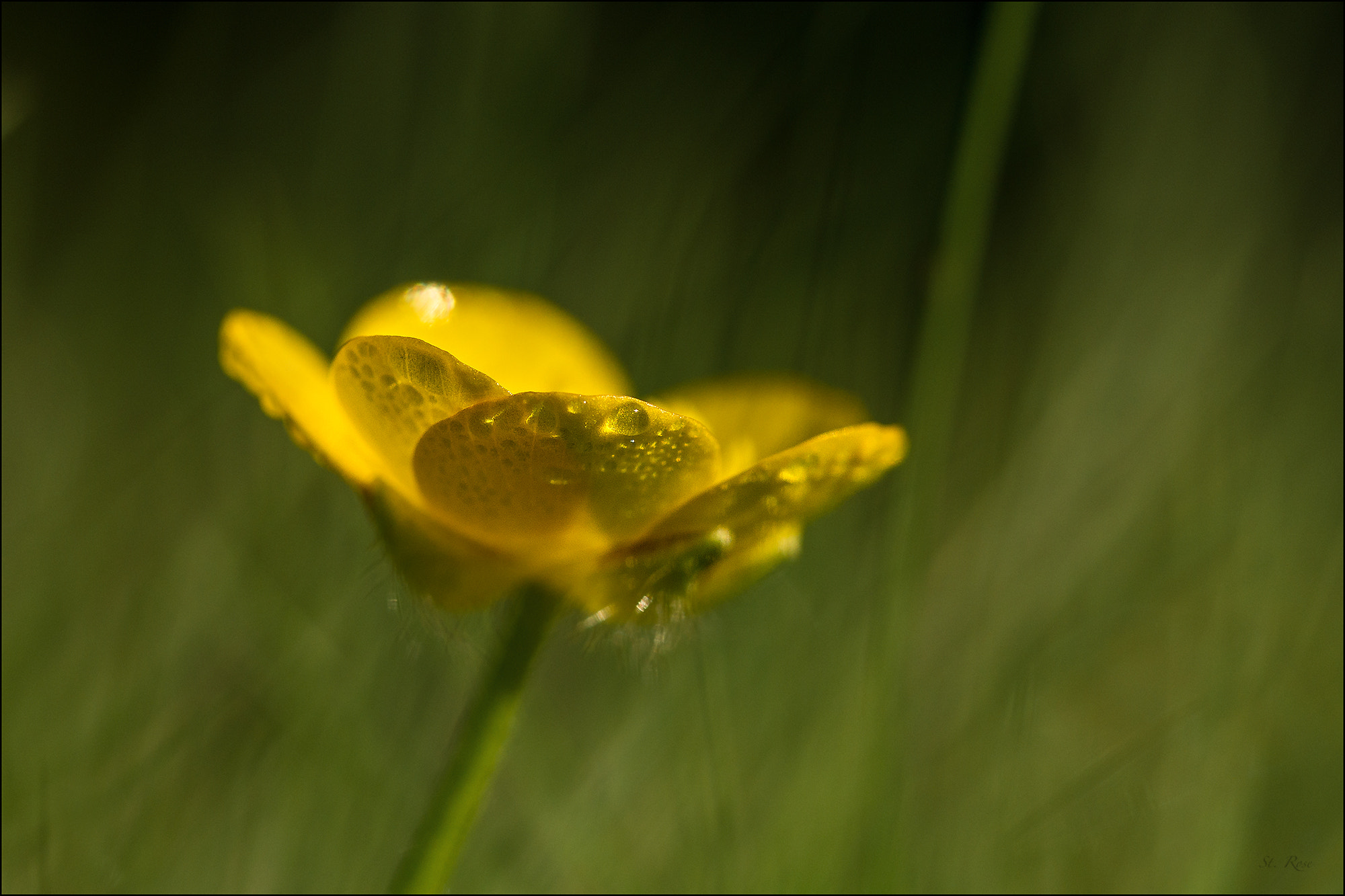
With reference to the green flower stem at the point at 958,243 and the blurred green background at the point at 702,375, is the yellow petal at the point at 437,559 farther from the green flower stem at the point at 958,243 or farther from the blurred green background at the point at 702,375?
the green flower stem at the point at 958,243

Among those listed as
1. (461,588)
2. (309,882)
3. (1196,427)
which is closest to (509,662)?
(461,588)

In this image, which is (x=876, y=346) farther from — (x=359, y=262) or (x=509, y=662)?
(x=509, y=662)

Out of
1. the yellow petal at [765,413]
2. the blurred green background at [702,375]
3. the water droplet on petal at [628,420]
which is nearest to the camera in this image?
the water droplet on petal at [628,420]

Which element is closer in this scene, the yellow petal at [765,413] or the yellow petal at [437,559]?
the yellow petal at [437,559]

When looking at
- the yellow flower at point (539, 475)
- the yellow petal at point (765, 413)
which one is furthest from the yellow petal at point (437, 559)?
the yellow petal at point (765, 413)

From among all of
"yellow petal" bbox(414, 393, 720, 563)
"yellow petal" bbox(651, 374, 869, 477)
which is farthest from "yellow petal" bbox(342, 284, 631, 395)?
"yellow petal" bbox(414, 393, 720, 563)

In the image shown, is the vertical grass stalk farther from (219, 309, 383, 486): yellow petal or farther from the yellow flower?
(219, 309, 383, 486): yellow petal

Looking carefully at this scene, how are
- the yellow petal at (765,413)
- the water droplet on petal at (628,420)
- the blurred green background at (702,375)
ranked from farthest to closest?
the blurred green background at (702,375) < the yellow petal at (765,413) < the water droplet on petal at (628,420)
